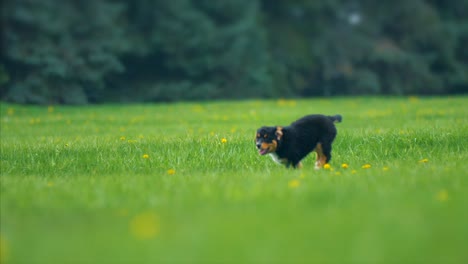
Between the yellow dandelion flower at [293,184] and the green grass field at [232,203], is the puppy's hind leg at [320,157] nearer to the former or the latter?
the green grass field at [232,203]

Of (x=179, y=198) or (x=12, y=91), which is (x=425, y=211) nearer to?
(x=179, y=198)

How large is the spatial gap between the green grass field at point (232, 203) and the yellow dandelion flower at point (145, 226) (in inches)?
0.6

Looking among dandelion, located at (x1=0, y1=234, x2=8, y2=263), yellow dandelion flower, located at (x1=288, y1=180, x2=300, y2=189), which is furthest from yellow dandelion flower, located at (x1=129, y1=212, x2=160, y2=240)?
yellow dandelion flower, located at (x1=288, y1=180, x2=300, y2=189)

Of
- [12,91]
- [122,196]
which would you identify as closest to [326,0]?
[12,91]

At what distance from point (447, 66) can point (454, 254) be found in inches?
1757

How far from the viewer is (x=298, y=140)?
29.0ft

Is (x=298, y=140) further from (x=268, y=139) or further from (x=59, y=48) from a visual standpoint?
(x=59, y=48)

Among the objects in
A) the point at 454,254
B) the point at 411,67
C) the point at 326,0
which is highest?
the point at 326,0

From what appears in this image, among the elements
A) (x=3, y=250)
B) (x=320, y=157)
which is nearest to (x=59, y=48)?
(x=320, y=157)

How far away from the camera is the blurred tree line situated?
33.2 m

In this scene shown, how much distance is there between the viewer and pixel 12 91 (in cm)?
3206

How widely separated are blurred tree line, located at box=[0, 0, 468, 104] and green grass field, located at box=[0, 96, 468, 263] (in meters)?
23.6

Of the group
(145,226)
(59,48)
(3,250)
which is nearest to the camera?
(3,250)

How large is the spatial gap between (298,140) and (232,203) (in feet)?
10.9
